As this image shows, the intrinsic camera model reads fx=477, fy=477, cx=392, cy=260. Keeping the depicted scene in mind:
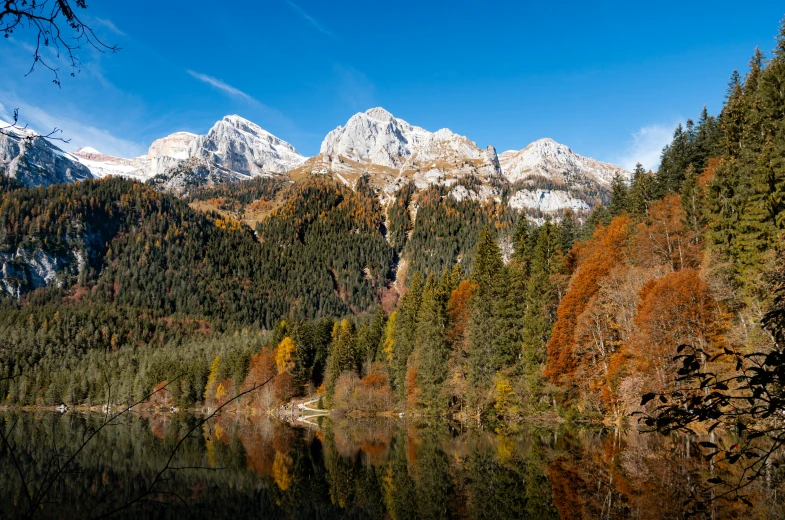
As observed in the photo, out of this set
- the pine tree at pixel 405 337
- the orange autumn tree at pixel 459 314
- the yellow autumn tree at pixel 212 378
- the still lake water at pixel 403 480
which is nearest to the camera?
the still lake water at pixel 403 480

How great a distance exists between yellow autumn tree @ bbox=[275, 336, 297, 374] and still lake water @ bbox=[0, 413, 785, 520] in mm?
57525

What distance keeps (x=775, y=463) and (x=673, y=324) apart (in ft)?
45.2

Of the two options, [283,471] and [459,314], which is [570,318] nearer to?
[459,314]

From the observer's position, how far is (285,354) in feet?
330

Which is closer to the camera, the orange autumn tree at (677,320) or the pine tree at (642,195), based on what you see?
the orange autumn tree at (677,320)

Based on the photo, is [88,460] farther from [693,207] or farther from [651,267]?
[693,207]

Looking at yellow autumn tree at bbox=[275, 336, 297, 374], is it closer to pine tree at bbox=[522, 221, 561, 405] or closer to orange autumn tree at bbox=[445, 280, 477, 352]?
orange autumn tree at bbox=[445, 280, 477, 352]

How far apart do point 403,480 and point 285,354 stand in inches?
3119

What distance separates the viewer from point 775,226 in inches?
1227

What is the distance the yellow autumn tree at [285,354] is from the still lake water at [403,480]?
189 ft

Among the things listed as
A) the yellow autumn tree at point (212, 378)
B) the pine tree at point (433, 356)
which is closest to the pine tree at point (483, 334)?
the pine tree at point (433, 356)

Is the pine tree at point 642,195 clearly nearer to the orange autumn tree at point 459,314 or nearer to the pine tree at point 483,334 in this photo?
the pine tree at point 483,334

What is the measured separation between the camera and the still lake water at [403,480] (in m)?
18.4

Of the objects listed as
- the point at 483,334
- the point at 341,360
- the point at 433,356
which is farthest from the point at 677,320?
the point at 341,360
